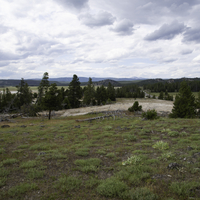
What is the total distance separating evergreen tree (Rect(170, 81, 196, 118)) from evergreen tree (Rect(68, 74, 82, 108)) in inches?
1487

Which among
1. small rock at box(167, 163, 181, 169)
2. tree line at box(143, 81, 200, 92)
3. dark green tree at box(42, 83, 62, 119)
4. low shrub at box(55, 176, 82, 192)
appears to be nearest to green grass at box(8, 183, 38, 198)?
low shrub at box(55, 176, 82, 192)

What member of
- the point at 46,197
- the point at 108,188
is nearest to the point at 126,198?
the point at 108,188

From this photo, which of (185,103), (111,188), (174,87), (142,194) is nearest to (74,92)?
(185,103)

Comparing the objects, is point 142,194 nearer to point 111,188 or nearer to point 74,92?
point 111,188

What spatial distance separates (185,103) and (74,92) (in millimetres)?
40996

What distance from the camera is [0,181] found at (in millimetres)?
5551

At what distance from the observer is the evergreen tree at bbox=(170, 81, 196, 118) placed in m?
24.8

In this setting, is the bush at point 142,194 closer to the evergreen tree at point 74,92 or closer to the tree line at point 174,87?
the evergreen tree at point 74,92

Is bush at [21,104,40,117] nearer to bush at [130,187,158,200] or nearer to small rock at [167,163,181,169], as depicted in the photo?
small rock at [167,163,181,169]

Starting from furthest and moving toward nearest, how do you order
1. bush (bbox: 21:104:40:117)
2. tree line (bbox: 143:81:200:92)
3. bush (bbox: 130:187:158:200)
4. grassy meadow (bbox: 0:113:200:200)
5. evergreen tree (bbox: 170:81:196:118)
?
1. tree line (bbox: 143:81:200:92)
2. bush (bbox: 21:104:40:117)
3. evergreen tree (bbox: 170:81:196:118)
4. grassy meadow (bbox: 0:113:200:200)
5. bush (bbox: 130:187:158:200)

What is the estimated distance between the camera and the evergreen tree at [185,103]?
24.8 meters

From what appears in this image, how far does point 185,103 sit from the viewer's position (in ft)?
82.9

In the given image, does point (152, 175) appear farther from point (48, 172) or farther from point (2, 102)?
point (2, 102)

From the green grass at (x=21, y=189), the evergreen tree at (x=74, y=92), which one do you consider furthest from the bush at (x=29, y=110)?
the green grass at (x=21, y=189)
